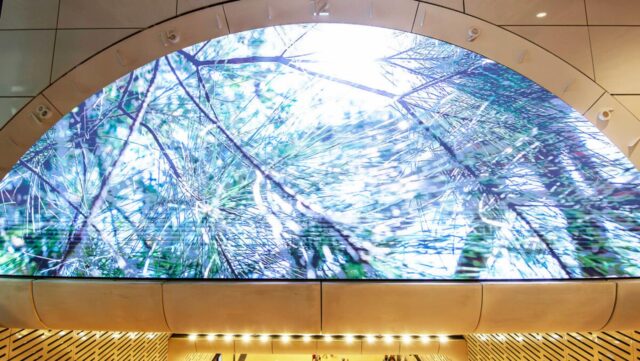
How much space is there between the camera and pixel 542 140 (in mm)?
3164

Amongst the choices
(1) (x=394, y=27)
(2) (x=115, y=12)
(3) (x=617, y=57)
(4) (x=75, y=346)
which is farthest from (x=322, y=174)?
(4) (x=75, y=346)

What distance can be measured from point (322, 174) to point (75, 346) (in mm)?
4156

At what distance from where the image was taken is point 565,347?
4.09 m

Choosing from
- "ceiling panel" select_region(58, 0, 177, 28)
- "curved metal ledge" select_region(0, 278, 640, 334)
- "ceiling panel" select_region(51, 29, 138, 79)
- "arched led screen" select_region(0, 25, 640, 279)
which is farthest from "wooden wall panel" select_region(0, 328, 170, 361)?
"ceiling panel" select_region(58, 0, 177, 28)

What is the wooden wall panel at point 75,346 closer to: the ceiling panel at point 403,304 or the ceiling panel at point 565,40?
the ceiling panel at point 403,304

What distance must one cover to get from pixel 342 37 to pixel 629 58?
2720 millimetres

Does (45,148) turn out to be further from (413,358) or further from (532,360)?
(413,358)

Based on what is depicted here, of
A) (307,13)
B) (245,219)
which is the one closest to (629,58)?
(307,13)

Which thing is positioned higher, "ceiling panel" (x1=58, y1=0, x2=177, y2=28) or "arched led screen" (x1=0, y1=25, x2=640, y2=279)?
"ceiling panel" (x1=58, y1=0, x2=177, y2=28)

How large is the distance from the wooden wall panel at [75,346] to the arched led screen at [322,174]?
843 mm

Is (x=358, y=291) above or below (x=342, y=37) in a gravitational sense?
below

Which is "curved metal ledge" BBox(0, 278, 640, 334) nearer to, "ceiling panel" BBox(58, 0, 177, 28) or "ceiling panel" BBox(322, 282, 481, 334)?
"ceiling panel" BBox(322, 282, 481, 334)

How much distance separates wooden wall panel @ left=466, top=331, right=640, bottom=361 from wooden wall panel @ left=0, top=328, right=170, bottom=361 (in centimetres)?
620

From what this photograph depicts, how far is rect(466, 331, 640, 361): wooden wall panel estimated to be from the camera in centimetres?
347
